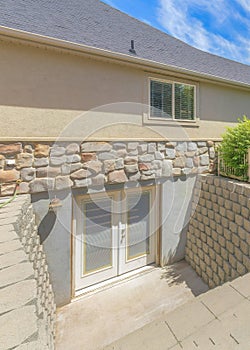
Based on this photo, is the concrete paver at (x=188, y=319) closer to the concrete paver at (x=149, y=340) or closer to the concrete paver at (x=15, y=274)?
the concrete paver at (x=149, y=340)

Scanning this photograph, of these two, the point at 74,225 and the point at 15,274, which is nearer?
the point at 15,274

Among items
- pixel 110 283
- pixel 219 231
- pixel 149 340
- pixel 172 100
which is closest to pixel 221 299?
pixel 149 340

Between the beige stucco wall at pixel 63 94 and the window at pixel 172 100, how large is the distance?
34 centimetres

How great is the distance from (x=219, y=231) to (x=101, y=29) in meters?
7.15

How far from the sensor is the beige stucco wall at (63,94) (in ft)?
12.9

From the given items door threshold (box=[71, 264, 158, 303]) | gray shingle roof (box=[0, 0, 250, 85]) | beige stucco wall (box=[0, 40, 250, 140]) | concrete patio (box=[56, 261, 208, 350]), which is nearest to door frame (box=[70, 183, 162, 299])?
door threshold (box=[71, 264, 158, 303])

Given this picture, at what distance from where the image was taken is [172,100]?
5.79 metres

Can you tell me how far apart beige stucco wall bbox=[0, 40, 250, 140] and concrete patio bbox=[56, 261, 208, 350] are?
13.4 ft

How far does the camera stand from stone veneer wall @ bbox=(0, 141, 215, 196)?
Answer: 401 cm

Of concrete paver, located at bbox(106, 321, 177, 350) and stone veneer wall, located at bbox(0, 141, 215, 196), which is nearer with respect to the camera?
concrete paver, located at bbox(106, 321, 177, 350)

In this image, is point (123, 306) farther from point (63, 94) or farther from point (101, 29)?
point (101, 29)

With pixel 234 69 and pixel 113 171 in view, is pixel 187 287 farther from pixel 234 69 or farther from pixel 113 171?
pixel 234 69

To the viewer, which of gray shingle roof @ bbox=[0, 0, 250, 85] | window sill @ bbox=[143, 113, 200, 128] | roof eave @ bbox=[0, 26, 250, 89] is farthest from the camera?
window sill @ bbox=[143, 113, 200, 128]

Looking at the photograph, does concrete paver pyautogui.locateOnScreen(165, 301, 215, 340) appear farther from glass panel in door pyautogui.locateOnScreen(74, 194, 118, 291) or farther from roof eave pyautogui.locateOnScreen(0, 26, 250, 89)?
roof eave pyautogui.locateOnScreen(0, 26, 250, 89)
